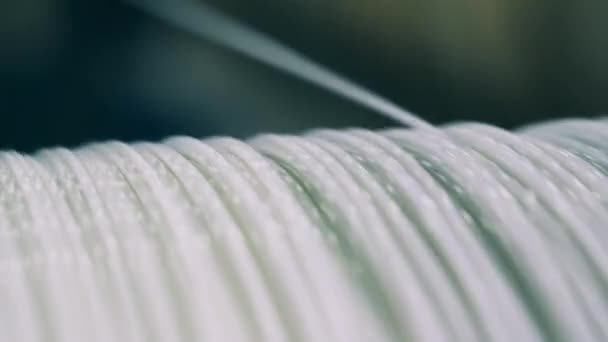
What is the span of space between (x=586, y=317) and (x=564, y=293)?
0.01 metres

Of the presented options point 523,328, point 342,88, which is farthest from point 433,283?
point 342,88

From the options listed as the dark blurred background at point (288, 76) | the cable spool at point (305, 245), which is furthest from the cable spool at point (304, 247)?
the dark blurred background at point (288, 76)

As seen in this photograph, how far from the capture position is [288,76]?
0.73 metres

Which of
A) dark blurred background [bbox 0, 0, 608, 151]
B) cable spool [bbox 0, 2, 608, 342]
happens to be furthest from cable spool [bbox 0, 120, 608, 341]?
dark blurred background [bbox 0, 0, 608, 151]

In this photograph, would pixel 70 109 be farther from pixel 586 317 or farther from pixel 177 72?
pixel 586 317

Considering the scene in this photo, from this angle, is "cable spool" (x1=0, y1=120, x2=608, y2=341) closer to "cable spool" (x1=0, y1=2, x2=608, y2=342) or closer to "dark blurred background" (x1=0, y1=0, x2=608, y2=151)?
"cable spool" (x1=0, y1=2, x2=608, y2=342)

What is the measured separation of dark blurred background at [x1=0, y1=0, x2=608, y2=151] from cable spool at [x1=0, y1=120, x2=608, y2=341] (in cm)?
30

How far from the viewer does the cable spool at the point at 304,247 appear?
303 millimetres

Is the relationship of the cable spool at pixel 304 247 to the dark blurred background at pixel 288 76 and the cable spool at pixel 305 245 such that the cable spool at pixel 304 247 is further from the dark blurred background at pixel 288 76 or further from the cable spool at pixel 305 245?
the dark blurred background at pixel 288 76

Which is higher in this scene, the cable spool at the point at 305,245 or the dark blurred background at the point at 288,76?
the dark blurred background at the point at 288,76

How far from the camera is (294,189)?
0.36 m

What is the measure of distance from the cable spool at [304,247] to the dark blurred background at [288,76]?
302 millimetres

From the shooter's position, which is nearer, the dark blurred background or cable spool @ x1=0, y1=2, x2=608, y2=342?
cable spool @ x1=0, y1=2, x2=608, y2=342

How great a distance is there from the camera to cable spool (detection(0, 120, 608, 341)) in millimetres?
303
